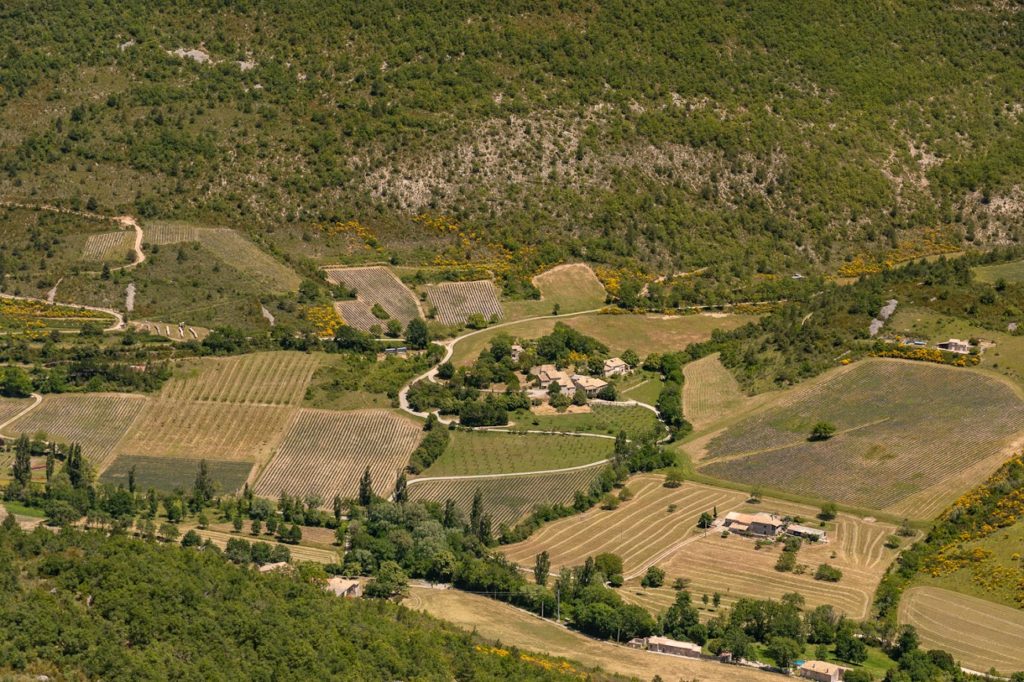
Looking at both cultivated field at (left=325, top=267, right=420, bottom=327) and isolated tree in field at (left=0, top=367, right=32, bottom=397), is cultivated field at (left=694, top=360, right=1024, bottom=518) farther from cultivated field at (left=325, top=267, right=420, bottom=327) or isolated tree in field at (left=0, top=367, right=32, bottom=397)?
isolated tree in field at (left=0, top=367, right=32, bottom=397)

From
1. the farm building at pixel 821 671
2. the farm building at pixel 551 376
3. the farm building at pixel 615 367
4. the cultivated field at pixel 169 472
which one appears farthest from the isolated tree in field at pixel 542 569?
the farm building at pixel 615 367

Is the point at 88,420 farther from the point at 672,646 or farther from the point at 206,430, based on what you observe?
the point at 672,646

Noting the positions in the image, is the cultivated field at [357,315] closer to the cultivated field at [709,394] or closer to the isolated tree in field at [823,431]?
the cultivated field at [709,394]

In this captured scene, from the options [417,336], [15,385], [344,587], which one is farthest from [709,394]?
[15,385]

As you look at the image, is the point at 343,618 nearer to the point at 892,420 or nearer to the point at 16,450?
the point at 16,450

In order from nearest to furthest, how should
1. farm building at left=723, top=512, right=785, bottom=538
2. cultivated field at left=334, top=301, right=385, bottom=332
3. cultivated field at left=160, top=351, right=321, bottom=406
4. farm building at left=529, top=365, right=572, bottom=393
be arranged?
farm building at left=723, top=512, right=785, bottom=538
cultivated field at left=160, top=351, right=321, bottom=406
farm building at left=529, top=365, right=572, bottom=393
cultivated field at left=334, top=301, right=385, bottom=332

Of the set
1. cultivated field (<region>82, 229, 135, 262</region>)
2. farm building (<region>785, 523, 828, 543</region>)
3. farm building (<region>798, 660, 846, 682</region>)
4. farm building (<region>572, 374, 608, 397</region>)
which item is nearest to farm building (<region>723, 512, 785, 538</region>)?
farm building (<region>785, 523, 828, 543</region>)

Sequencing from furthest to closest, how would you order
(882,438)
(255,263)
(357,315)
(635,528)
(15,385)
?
(255,263) → (357,315) → (15,385) → (882,438) → (635,528)
